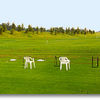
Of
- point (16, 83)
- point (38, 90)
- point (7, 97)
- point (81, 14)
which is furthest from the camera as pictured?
point (81, 14)

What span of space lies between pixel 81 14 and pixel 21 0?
3.38 m

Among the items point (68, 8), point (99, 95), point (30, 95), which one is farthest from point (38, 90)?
point (68, 8)

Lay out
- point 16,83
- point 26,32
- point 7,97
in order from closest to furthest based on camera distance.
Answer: point 7,97, point 16,83, point 26,32

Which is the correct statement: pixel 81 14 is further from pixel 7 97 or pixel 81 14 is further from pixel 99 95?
pixel 7 97

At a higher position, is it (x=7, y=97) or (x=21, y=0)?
(x=21, y=0)

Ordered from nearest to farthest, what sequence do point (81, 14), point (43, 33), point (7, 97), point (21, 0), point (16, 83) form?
point (7, 97)
point (16, 83)
point (21, 0)
point (81, 14)
point (43, 33)

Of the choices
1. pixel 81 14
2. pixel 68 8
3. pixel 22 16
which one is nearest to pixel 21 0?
pixel 22 16

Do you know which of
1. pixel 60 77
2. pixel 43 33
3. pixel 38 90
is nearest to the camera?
pixel 38 90

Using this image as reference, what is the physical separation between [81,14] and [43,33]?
2939 inches

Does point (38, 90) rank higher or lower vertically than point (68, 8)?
lower

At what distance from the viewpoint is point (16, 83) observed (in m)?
8.30

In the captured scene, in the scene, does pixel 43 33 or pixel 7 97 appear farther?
pixel 43 33

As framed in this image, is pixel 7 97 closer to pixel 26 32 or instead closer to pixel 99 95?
pixel 99 95

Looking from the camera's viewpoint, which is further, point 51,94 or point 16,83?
point 16,83
